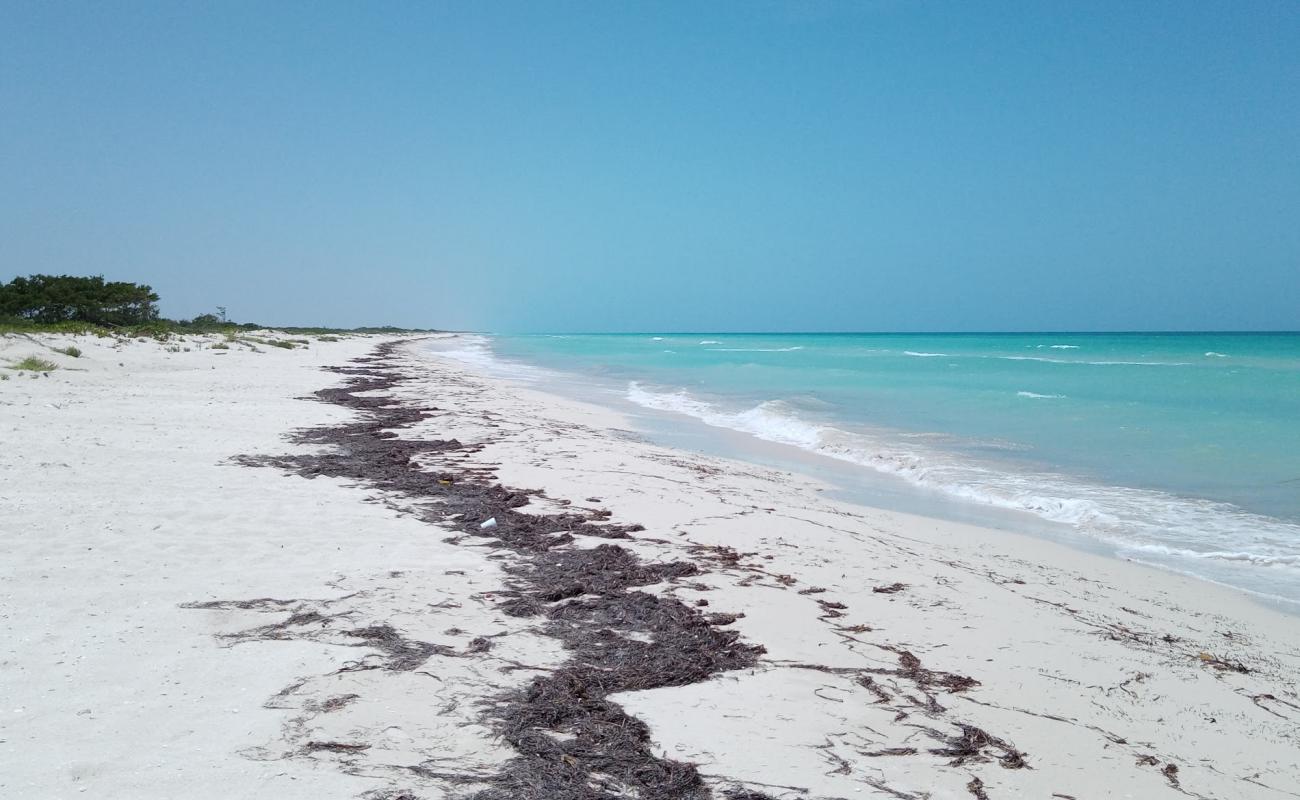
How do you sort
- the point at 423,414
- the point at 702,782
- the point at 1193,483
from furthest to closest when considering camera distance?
the point at 423,414
the point at 1193,483
the point at 702,782

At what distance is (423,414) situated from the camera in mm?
12898

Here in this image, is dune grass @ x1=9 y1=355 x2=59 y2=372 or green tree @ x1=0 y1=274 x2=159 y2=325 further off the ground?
green tree @ x1=0 y1=274 x2=159 y2=325

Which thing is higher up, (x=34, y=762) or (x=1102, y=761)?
(x=34, y=762)

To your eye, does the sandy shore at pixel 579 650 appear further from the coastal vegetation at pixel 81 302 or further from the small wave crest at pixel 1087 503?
Answer: the coastal vegetation at pixel 81 302

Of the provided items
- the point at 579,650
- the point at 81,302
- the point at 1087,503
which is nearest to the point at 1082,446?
the point at 1087,503

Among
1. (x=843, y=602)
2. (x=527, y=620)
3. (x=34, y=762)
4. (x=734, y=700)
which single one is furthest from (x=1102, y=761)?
(x=34, y=762)

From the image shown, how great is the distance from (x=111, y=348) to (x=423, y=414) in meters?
12.2

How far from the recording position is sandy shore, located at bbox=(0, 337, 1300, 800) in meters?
2.63

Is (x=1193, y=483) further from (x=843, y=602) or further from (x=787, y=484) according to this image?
Result: (x=843, y=602)

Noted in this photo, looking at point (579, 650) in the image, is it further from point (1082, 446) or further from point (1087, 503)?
point (1082, 446)

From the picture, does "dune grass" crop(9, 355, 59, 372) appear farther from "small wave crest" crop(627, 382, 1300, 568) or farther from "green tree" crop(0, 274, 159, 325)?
"green tree" crop(0, 274, 159, 325)

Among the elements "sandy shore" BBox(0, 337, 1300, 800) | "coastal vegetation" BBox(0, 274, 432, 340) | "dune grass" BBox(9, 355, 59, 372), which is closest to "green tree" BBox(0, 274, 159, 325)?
"coastal vegetation" BBox(0, 274, 432, 340)

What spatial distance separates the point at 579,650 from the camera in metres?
3.68

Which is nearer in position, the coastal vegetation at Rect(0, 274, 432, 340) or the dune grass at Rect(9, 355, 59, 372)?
the dune grass at Rect(9, 355, 59, 372)
